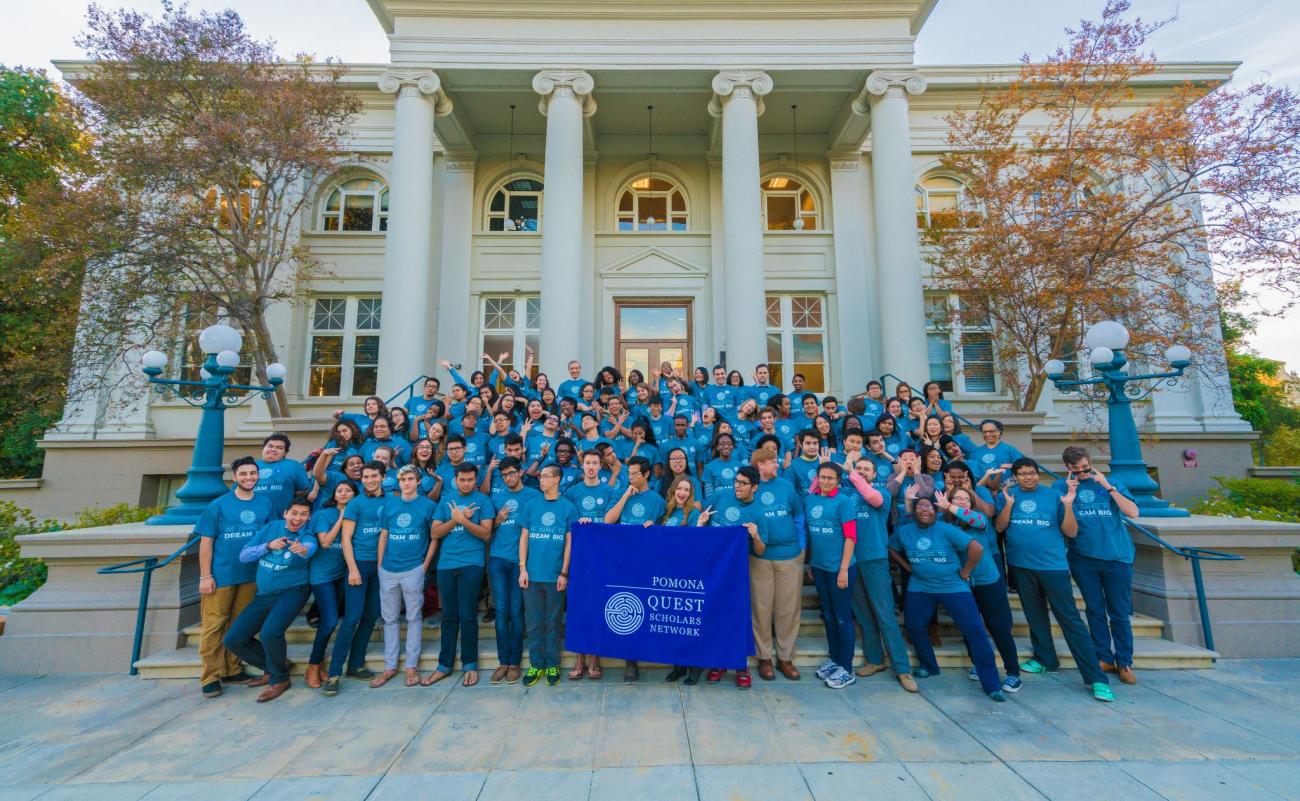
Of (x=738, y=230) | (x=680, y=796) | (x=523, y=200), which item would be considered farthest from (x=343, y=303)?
(x=680, y=796)

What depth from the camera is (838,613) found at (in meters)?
5.28

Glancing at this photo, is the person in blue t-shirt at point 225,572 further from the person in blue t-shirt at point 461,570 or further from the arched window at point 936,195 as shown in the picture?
the arched window at point 936,195

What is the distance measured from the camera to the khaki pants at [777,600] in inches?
209

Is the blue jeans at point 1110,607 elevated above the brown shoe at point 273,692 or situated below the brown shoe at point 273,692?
above

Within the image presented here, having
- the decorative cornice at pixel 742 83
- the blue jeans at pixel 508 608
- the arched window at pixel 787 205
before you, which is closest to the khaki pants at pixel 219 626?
the blue jeans at pixel 508 608

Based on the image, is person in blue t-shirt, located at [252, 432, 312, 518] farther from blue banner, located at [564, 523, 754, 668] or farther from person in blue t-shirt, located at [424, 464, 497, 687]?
blue banner, located at [564, 523, 754, 668]

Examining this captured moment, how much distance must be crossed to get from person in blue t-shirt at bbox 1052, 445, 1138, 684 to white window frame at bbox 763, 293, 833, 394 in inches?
415

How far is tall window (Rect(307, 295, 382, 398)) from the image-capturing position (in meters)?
16.0

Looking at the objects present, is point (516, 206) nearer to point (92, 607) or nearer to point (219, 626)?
point (92, 607)

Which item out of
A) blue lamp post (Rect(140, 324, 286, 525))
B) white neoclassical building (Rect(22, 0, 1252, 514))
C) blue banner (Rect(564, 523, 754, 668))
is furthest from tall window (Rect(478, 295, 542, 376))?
blue banner (Rect(564, 523, 754, 668))

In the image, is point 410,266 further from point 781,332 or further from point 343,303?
point 781,332

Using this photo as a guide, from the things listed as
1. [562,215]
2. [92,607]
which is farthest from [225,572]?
[562,215]

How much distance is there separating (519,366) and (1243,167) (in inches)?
681

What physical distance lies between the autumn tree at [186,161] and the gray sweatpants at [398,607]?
10.4 meters
